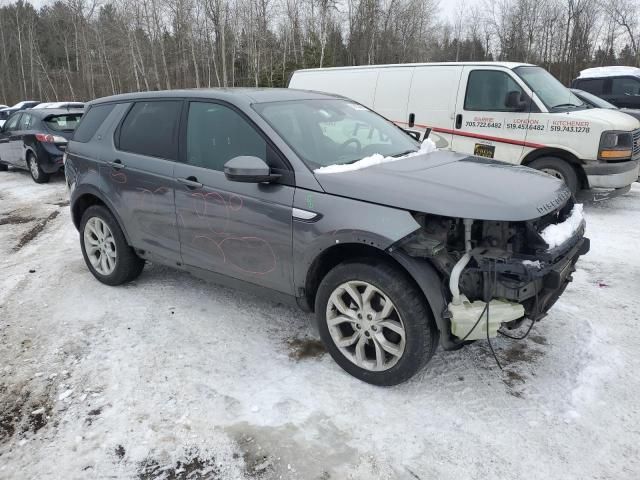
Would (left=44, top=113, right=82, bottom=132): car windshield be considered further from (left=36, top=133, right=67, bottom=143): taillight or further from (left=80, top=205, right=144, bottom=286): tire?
(left=80, top=205, right=144, bottom=286): tire

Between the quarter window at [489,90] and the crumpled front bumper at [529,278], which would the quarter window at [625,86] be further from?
the crumpled front bumper at [529,278]

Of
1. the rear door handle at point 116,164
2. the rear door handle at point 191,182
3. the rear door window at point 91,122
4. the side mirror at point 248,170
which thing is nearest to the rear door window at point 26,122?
the rear door window at point 91,122

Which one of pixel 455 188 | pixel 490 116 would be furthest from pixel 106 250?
pixel 490 116

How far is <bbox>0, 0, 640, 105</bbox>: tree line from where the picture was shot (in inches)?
1421

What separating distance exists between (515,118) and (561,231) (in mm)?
4869

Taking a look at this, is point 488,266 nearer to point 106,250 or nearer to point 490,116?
point 106,250

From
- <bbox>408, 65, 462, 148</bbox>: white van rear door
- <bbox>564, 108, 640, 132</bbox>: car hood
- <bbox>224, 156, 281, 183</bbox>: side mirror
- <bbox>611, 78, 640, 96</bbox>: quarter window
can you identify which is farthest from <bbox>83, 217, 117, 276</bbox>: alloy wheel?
<bbox>611, 78, 640, 96</bbox>: quarter window

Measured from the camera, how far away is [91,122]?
489cm

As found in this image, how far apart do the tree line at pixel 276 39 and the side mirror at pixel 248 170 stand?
105 feet

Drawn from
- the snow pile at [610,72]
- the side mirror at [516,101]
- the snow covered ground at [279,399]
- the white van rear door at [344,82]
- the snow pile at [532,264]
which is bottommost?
the snow covered ground at [279,399]

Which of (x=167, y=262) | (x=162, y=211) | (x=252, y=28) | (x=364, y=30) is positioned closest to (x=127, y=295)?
(x=167, y=262)

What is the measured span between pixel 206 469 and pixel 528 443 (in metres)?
1.68

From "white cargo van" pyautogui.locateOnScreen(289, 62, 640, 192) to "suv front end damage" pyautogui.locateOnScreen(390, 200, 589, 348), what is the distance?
446cm

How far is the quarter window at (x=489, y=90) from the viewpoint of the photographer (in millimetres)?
7371
